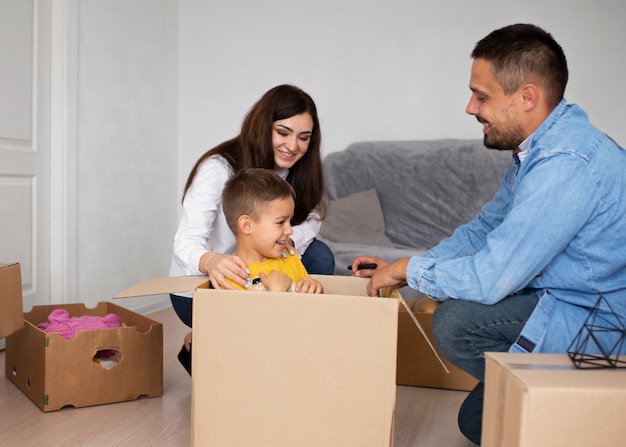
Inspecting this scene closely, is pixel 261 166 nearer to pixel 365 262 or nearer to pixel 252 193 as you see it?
pixel 252 193

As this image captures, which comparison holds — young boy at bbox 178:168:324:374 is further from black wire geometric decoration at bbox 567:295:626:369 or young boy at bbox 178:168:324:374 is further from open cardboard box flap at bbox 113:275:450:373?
black wire geometric decoration at bbox 567:295:626:369

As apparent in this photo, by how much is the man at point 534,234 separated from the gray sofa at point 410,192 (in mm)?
1827

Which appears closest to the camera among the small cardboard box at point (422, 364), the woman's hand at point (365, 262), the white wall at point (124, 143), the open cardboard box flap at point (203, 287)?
the open cardboard box flap at point (203, 287)

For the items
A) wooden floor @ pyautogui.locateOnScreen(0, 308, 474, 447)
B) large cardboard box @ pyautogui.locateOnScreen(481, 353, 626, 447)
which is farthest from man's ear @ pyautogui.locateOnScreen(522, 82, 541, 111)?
wooden floor @ pyautogui.locateOnScreen(0, 308, 474, 447)

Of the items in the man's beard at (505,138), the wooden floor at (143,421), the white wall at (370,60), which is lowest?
the wooden floor at (143,421)

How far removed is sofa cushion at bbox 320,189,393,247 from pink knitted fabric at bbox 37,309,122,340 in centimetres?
148

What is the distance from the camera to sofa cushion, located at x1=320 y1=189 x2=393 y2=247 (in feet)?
11.4

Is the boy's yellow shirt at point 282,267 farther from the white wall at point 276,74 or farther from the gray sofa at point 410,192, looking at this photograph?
the white wall at point 276,74

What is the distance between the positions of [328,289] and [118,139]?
1.92m

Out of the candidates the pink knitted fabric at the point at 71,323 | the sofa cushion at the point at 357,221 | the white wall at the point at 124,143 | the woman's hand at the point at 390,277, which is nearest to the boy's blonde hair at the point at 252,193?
the woman's hand at the point at 390,277

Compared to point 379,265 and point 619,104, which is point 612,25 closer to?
point 619,104

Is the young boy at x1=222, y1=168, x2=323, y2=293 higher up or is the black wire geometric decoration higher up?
the young boy at x1=222, y1=168, x2=323, y2=293

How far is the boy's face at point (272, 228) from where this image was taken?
5.84ft

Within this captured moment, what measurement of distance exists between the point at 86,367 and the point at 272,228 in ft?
2.40
